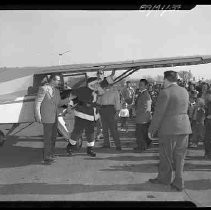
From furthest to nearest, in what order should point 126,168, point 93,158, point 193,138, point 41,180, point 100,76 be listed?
point 193,138 < point 100,76 < point 93,158 < point 126,168 < point 41,180

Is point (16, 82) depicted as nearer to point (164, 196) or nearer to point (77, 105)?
point (77, 105)

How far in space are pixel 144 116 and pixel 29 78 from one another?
3158 millimetres

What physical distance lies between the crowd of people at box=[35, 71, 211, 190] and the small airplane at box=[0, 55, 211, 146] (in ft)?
1.52

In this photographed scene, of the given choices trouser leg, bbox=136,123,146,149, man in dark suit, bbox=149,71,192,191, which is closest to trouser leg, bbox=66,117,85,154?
trouser leg, bbox=136,123,146,149

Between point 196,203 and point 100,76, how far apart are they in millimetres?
4694

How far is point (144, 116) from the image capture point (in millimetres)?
9625

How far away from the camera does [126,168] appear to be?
24.8ft

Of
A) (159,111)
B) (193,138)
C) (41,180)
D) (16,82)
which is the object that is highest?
(16,82)

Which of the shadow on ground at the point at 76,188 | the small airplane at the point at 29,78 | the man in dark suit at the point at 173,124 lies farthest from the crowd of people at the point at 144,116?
the small airplane at the point at 29,78

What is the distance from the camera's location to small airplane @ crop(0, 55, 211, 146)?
29.4ft

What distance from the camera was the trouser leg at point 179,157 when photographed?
5961 mm

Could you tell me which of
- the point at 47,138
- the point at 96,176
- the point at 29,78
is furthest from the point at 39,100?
the point at 96,176

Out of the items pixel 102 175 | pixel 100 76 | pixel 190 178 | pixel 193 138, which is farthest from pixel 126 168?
pixel 193 138

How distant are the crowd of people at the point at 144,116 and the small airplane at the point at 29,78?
463 millimetres
